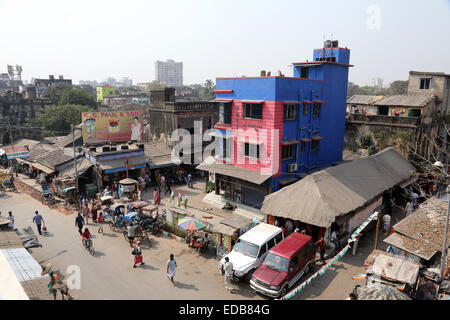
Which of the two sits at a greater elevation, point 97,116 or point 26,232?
point 97,116

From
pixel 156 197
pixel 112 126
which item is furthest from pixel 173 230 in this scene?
pixel 112 126

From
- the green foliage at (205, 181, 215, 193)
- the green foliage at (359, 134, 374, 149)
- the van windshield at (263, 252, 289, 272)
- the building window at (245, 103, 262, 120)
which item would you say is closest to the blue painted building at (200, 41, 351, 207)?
the building window at (245, 103, 262, 120)

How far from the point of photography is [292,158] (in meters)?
22.8

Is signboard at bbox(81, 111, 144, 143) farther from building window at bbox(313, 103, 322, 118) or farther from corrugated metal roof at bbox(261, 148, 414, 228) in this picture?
corrugated metal roof at bbox(261, 148, 414, 228)

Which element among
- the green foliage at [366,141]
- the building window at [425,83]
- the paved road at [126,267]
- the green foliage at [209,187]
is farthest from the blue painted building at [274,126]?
the building window at [425,83]

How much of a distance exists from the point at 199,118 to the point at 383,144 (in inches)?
756

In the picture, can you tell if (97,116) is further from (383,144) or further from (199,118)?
(383,144)

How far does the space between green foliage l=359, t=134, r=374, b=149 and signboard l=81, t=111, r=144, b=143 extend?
77.9ft

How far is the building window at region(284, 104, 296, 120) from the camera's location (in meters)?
21.6

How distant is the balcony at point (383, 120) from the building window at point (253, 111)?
48.6ft

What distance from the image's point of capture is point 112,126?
31.9 metres

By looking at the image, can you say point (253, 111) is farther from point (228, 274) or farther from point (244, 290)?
point (244, 290)

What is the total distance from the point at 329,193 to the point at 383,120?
666 inches
